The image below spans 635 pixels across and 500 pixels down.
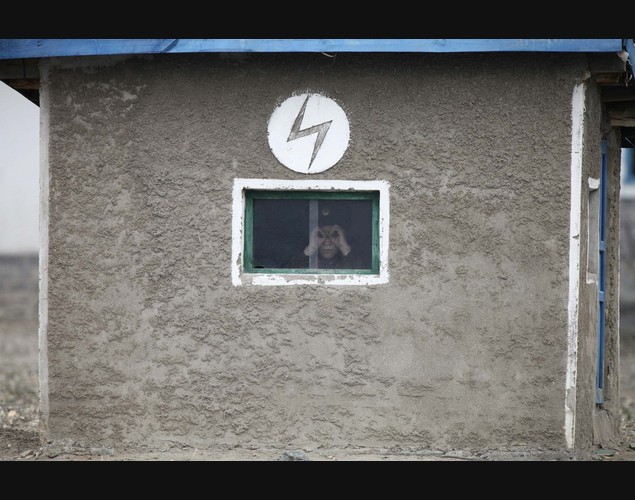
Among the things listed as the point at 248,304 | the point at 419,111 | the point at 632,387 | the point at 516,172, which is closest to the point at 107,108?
the point at 248,304

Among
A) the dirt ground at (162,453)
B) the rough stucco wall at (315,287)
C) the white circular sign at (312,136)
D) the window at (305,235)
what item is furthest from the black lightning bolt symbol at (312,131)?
the dirt ground at (162,453)

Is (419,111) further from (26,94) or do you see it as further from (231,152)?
(26,94)

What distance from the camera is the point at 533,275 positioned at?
23.2ft

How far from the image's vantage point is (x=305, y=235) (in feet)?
23.7

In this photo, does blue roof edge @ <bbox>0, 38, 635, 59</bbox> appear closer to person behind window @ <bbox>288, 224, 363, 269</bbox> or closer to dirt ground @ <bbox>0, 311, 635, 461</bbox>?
person behind window @ <bbox>288, 224, 363, 269</bbox>

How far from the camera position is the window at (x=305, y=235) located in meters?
7.11

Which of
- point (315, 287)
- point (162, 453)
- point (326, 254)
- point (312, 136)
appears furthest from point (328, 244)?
point (162, 453)

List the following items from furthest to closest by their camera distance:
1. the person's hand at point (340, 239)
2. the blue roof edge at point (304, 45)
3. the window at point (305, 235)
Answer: the person's hand at point (340, 239) → the window at point (305, 235) → the blue roof edge at point (304, 45)

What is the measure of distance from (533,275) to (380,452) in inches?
65.0

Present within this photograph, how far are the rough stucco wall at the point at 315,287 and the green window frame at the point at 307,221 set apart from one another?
0.49ft

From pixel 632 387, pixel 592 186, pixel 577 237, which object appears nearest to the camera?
pixel 577 237

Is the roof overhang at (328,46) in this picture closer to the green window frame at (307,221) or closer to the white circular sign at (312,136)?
the white circular sign at (312,136)

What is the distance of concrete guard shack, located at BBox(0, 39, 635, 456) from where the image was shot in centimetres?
705

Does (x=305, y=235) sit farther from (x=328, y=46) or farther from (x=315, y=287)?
(x=328, y=46)
